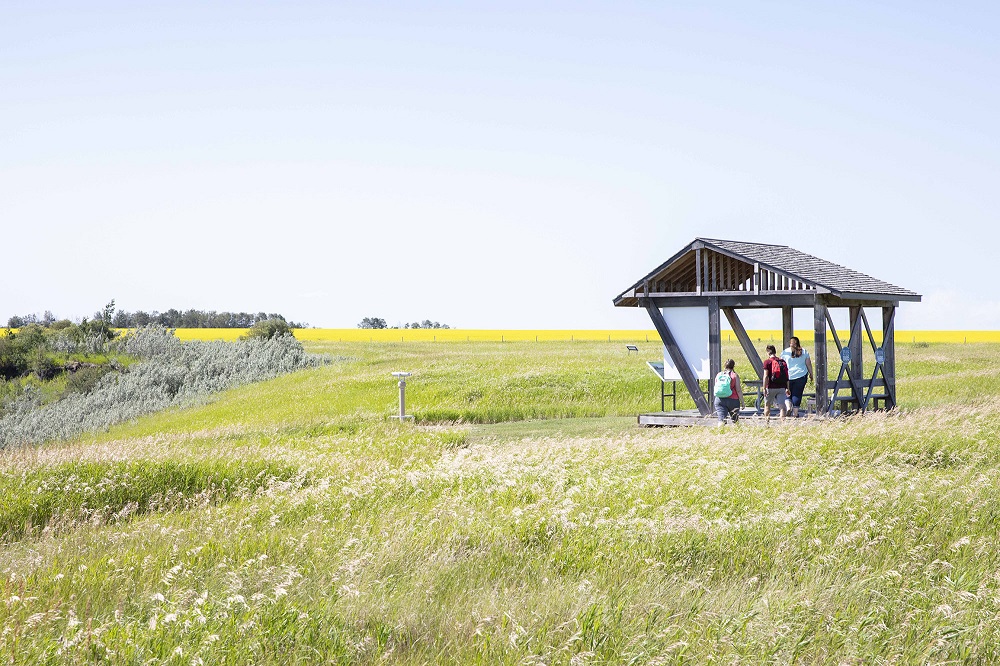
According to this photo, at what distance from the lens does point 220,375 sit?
155ft

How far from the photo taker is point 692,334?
21.4 meters

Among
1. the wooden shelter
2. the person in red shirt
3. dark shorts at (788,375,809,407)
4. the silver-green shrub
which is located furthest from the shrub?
the person in red shirt

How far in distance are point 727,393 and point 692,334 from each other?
2.37m

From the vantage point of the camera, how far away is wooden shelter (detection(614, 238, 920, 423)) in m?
20.2

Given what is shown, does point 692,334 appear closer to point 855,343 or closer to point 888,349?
point 855,343

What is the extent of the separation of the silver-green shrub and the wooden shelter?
20889 mm

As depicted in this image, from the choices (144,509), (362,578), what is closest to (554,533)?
(362,578)

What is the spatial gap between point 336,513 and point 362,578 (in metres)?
2.70

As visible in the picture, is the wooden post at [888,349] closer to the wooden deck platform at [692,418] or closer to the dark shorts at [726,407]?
the wooden deck platform at [692,418]

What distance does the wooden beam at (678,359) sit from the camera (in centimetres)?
2114

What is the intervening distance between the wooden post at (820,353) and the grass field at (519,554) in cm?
513

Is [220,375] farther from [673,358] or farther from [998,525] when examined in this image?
[998,525]

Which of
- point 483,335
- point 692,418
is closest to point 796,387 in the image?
point 692,418

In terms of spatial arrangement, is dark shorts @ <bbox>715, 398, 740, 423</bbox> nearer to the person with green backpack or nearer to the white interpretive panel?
the person with green backpack
